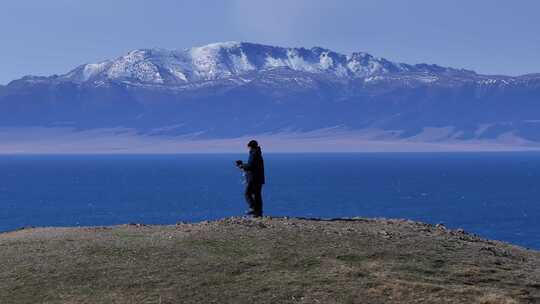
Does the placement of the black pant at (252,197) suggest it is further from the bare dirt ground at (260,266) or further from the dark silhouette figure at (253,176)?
the bare dirt ground at (260,266)

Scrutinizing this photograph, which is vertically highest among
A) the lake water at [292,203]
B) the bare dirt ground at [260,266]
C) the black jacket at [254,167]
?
the black jacket at [254,167]

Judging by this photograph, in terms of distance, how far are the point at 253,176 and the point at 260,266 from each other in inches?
290

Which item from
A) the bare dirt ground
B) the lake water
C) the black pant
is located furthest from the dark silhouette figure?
the lake water

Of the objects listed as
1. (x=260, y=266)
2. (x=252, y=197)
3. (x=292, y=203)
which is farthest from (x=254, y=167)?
(x=292, y=203)

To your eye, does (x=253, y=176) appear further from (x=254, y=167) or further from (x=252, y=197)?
(x=252, y=197)

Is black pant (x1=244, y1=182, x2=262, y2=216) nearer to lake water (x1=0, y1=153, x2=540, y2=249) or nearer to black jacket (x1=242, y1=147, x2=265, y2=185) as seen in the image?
black jacket (x1=242, y1=147, x2=265, y2=185)

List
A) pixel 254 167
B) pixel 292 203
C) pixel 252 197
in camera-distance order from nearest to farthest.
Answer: pixel 254 167 → pixel 252 197 → pixel 292 203

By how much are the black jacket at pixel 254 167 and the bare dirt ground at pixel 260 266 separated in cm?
237

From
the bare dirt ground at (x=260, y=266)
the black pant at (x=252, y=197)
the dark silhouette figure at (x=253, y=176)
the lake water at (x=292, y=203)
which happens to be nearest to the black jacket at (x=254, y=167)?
the dark silhouette figure at (x=253, y=176)

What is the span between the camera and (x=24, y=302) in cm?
1956

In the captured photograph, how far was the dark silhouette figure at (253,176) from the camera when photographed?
28.4 m

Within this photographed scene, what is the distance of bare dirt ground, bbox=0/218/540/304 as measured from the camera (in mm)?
19672

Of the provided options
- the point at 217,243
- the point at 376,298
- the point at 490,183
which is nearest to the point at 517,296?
the point at 376,298

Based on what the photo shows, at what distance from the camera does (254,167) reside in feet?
93.2
